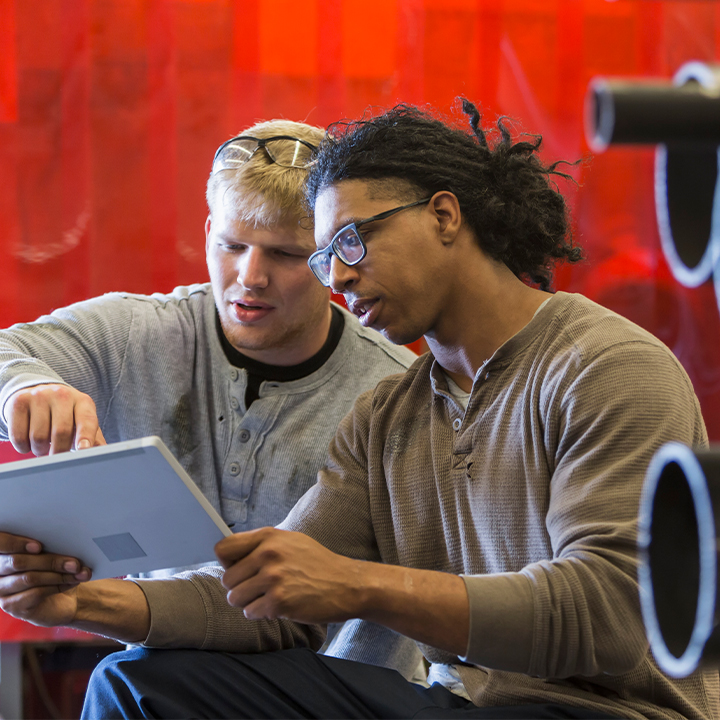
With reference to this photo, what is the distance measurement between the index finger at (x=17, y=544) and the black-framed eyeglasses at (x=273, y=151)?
799 mm

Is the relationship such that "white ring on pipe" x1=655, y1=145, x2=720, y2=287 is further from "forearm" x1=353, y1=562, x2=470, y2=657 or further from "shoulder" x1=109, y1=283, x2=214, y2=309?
"shoulder" x1=109, y1=283, x2=214, y2=309

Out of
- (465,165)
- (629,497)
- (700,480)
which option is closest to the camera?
(700,480)

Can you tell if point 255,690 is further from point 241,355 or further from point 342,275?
point 241,355

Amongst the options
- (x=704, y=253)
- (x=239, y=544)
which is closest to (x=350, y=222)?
(x=239, y=544)

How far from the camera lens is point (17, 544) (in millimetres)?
1090

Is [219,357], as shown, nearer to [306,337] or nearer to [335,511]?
[306,337]

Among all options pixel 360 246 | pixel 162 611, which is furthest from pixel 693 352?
pixel 162 611

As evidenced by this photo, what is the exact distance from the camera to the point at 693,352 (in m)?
2.04

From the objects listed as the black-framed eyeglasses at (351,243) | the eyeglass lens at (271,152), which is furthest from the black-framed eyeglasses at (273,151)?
the black-framed eyeglasses at (351,243)

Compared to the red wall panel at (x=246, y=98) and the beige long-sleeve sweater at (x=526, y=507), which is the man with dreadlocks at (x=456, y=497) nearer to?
the beige long-sleeve sweater at (x=526, y=507)

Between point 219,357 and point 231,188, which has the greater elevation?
point 231,188

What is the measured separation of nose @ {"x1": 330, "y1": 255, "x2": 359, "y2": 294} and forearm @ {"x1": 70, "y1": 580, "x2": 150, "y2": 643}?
527mm

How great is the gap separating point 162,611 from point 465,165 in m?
0.81

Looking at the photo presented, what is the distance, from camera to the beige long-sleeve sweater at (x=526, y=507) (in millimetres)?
917
